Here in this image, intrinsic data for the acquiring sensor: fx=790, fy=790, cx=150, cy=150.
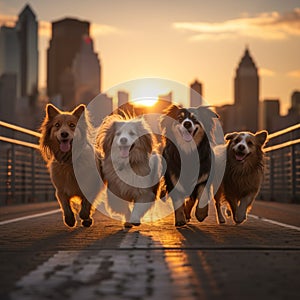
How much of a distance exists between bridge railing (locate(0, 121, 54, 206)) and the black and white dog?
19.3 feet

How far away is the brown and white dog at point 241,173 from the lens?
1119 centimetres

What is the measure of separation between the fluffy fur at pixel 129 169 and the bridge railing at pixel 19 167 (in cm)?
585

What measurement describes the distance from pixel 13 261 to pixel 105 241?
191cm

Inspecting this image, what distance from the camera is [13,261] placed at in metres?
6.23

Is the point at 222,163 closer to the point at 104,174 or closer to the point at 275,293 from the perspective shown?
the point at 104,174

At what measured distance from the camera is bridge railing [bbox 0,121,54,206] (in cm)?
1767

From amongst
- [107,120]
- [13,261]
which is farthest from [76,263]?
[107,120]

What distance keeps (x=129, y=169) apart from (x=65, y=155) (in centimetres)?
87

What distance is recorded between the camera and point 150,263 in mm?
6031

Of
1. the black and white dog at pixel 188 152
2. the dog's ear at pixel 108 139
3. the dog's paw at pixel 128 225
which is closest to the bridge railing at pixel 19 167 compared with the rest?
the dog's ear at pixel 108 139

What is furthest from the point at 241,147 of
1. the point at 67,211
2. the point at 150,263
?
the point at 150,263

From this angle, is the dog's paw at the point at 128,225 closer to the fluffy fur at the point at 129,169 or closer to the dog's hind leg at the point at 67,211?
the fluffy fur at the point at 129,169

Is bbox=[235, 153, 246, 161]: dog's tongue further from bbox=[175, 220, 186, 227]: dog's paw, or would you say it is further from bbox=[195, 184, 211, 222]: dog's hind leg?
bbox=[175, 220, 186, 227]: dog's paw

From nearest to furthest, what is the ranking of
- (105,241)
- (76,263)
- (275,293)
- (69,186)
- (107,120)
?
1. (275,293)
2. (76,263)
3. (105,241)
4. (69,186)
5. (107,120)
